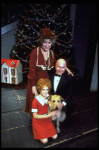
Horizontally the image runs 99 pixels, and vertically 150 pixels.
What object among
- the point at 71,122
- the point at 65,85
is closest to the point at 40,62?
the point at 65,85

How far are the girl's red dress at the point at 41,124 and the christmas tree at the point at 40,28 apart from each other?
8.88ft

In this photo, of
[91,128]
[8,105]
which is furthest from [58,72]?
[8,105]

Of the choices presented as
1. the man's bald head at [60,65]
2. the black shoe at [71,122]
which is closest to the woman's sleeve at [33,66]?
the man's bald head at [60,65]

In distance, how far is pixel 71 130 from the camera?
215 centimetres

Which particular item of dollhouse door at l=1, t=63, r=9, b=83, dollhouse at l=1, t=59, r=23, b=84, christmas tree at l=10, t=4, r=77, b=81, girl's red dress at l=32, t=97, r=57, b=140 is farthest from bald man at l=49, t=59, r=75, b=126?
dollhouse door at l=1, t=63, r=9, b=83

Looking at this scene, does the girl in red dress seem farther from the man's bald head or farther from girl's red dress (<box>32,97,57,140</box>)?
the man's bald head

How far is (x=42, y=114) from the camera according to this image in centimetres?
182

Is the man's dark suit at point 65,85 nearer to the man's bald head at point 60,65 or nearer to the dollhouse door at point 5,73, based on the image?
the man's bald head at point 60,65

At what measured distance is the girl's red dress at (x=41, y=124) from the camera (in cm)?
175

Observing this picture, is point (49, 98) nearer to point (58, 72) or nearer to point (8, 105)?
point (58, 72)

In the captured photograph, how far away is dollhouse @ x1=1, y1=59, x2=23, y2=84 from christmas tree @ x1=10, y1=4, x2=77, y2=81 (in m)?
0.28

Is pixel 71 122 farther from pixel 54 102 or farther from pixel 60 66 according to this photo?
pixel 60 66

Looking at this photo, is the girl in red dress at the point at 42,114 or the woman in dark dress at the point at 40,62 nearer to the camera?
the girl in red dress at the point at 42,114

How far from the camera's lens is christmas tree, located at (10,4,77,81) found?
4090 mm
